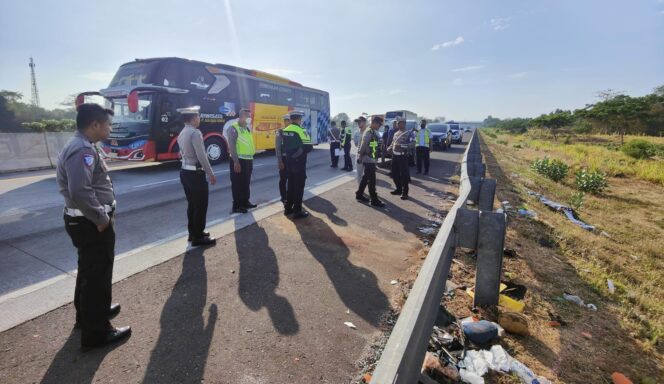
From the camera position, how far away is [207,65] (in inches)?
479

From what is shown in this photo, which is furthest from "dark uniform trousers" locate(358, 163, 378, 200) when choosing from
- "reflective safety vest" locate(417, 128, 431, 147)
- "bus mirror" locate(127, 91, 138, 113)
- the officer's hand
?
"bus mirror" locate(127, 91, 138, 113)

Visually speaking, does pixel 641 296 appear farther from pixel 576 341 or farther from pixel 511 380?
A: pixel 511 380

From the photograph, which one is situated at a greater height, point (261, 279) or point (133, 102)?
point (133, 102)

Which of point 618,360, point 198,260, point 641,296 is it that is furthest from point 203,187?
point 641,296

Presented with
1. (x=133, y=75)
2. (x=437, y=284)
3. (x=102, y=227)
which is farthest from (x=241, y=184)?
(x=133, y=75)

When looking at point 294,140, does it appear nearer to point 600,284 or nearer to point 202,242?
point 202,242

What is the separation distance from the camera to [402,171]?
7.27 meters

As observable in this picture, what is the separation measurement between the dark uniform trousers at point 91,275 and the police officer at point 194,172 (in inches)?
69.4

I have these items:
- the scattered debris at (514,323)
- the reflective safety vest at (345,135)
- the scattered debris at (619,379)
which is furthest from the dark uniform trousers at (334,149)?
the scattered debris at (619,379)

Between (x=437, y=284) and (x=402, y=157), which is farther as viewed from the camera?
(x=402, y=157)

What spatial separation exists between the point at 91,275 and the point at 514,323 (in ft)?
11.0

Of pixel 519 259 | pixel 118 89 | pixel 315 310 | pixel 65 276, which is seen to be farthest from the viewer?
pixel 118 89

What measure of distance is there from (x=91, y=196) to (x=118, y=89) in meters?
9.96

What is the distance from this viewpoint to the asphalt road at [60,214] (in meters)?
3.72
